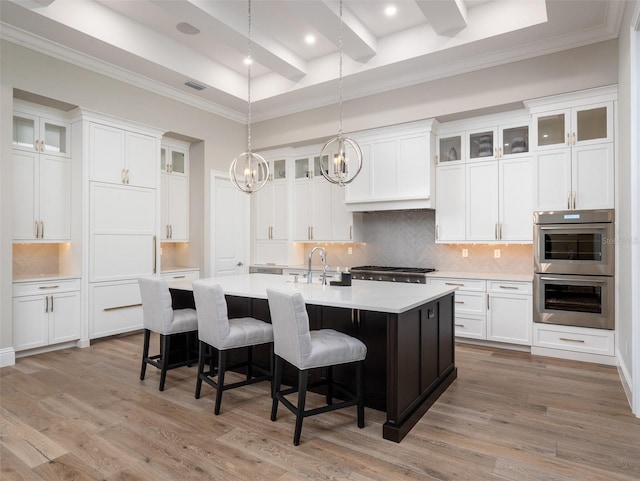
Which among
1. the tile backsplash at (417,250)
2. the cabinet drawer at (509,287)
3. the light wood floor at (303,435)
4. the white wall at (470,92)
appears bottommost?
the light wood floor at (303,435)

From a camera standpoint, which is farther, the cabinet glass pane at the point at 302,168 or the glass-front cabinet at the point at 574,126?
the cabinet glass pane at the point at 302,168

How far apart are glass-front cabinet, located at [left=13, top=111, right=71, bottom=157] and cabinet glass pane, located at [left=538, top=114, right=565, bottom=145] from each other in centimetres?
557

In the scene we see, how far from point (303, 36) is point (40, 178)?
3.53m

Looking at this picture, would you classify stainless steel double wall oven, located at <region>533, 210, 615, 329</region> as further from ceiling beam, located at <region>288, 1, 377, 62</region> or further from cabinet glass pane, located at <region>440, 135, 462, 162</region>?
ceiling beam, located at <region>288, 1, 377, 62</region>

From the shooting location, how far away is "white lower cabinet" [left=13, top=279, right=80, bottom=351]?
4.21m

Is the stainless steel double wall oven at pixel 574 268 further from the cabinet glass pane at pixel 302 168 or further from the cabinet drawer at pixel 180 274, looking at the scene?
the cabinet drawer at pixel 180 274

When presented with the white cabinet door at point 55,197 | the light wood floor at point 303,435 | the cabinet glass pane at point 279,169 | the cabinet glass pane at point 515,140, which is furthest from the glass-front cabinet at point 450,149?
the white cabinet door at point 55,197

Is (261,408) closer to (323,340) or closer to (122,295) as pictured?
(323,340)

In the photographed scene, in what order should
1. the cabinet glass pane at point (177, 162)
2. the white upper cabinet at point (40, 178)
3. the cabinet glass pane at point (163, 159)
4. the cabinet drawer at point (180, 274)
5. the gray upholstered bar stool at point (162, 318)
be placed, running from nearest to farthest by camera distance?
1. the gray upholstered bar stool at point (162, 318)
2. the white upper cabinet at point (40, 178)
3. the cabinet drawer at point (180, 274)
4. the cabinet glass pane at point (163, 159)
5. the cabinet glass pane at point (177, 162)

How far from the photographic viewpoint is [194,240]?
6.35 m

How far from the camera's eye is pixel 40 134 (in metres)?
4.61

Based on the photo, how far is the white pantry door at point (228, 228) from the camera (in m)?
6.44

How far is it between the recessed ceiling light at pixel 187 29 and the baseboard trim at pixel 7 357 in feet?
13.0

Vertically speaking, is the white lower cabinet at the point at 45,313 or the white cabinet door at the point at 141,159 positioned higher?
the white cabinet door at the point at 141,159
